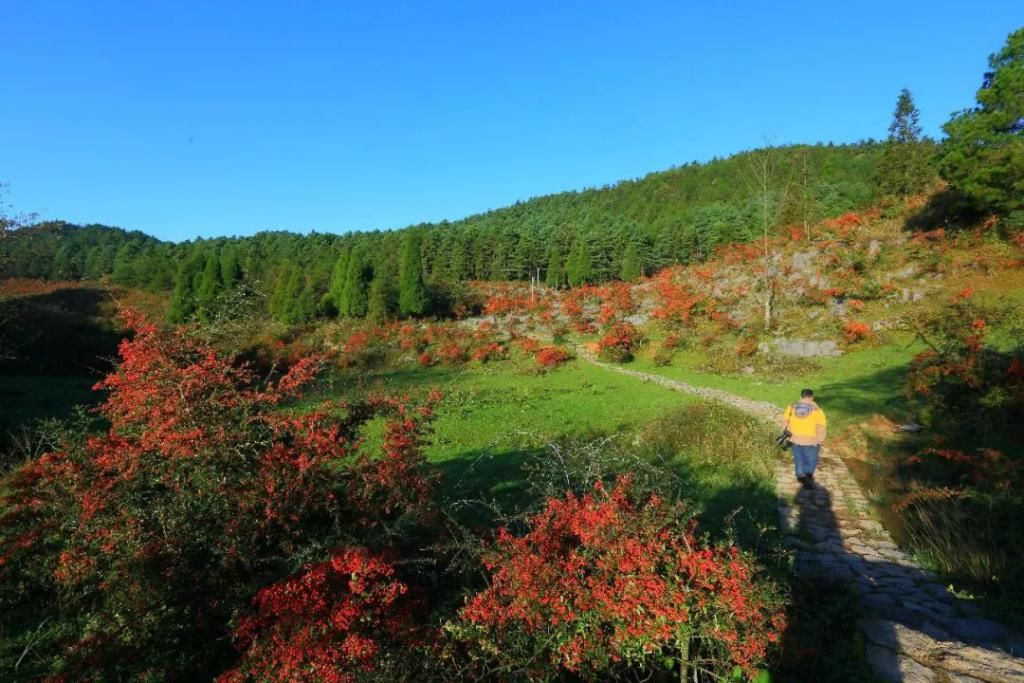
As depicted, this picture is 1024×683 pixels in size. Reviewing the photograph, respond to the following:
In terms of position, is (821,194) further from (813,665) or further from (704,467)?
(813,665)

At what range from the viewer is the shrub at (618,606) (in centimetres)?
313

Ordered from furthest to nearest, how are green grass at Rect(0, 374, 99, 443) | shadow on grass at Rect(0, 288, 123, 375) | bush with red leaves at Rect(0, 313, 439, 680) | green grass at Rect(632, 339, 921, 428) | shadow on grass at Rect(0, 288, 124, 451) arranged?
shadow on grass at Rect(0, 288, 123, 375)
shadow on grass at Rect(0, 288, 124, 451)
green grass at Rect(0, 374, 99, 443)
green grass at Rect(632, 339, 921, 428)
bush with red leaves at Rect(0, 313, 439, 680)

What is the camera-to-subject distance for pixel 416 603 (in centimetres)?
426

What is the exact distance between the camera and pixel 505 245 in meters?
58.5

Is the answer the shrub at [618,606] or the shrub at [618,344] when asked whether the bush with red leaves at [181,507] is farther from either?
the shrub at [618,344]

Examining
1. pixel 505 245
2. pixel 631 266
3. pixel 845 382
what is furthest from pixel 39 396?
pixel 505 245

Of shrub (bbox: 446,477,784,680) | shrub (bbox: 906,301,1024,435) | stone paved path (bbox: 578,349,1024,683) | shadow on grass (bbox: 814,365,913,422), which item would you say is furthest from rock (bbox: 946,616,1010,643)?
shadow on grass (bbox: 814,365,913,422)

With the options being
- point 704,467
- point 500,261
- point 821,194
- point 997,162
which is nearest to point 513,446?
point 704,467

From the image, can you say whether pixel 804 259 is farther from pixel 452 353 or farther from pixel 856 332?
pixel 452 353

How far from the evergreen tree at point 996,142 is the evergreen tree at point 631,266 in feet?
86.7

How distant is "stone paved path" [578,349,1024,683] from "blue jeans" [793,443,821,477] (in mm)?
293

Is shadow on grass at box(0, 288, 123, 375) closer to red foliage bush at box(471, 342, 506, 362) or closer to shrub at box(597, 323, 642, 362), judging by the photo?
red foliage bush at box(471, 342, 506, 362)

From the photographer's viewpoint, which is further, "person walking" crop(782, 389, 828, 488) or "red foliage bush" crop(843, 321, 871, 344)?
"red foliage bush" crop(843, 321, 871, 344)

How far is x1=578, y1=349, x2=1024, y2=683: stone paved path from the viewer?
3.27m
